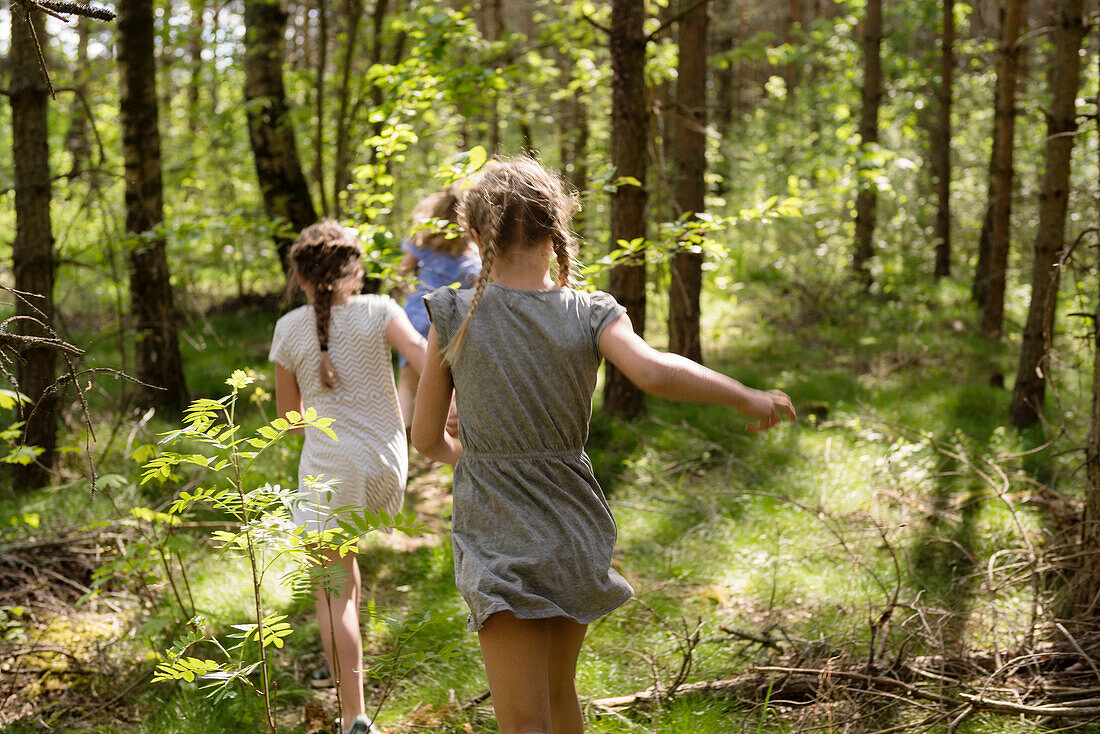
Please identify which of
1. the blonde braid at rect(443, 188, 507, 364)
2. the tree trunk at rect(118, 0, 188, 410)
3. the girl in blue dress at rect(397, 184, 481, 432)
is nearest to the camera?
the blonde braid at rect(443, 188, 507, 364)

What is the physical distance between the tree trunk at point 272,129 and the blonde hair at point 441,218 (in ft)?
12.0

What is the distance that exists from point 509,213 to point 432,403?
0.54 m

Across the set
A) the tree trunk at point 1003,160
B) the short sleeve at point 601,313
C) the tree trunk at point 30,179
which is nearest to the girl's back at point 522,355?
the short sleeve at point 601,313

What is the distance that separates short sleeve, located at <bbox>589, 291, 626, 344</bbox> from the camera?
2.12 meters

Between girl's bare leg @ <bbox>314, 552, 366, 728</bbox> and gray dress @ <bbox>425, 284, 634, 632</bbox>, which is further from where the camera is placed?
girl's bare leg @ <bbox>314, 552, 366, 728</bbox>

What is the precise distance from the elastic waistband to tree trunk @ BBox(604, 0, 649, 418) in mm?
3313

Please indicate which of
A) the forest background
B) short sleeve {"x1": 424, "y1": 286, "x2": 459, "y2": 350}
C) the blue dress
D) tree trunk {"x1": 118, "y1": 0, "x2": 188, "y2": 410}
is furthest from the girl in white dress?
tree trunk {"x1": 118, "y1": 0, "x2": 188, "y2": 410}

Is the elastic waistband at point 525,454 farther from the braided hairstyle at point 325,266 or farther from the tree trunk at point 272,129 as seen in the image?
the tree trunk at point 272,129

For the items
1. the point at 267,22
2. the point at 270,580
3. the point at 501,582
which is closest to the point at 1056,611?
the point at 501,582

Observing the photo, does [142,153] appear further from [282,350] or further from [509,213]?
[509,213]

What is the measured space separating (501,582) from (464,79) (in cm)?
380

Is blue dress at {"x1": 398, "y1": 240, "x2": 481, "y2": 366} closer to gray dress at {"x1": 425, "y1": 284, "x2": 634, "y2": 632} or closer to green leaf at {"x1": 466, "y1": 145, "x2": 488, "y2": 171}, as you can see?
green leaf at {"x1": 466, "y1": 145, "x2": 488, "y2": 171}

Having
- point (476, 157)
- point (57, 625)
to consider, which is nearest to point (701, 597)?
point (476, 157)

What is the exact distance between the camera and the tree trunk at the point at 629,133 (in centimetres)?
562
